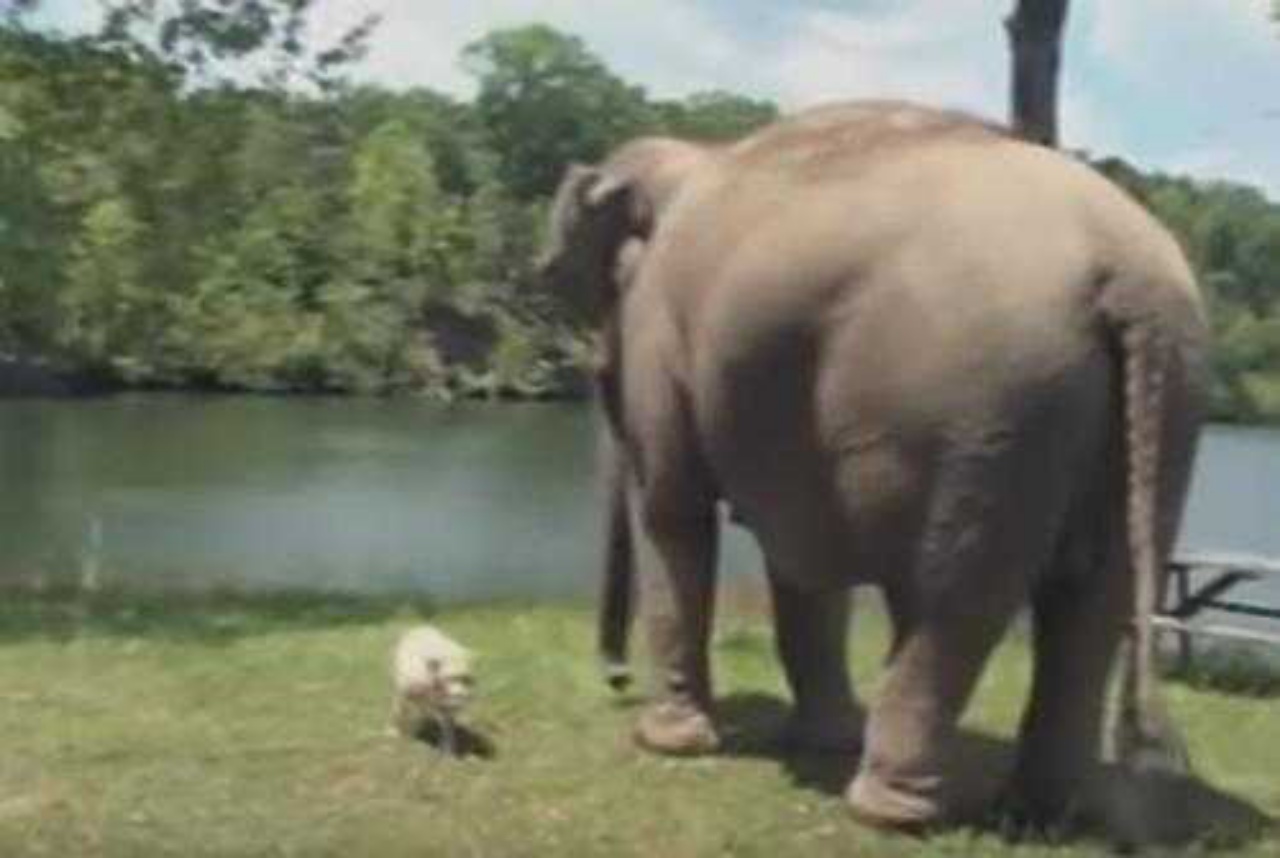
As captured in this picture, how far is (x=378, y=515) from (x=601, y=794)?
28.2 meters

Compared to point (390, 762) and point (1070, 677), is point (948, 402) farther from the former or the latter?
point (390, 762)

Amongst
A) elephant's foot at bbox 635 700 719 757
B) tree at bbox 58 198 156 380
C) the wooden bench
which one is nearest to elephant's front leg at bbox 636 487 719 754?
elephant's foot at bbox 635 700 719 757

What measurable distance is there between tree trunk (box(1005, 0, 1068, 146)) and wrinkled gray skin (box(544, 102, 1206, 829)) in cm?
677

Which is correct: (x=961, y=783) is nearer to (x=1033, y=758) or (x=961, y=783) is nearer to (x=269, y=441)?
(x=1033, y=758)

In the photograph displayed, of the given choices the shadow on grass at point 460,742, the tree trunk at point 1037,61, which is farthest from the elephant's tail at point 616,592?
the tree trunk at point 1037,61

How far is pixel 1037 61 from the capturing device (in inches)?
625

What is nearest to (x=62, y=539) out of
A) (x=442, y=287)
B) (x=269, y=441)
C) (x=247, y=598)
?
(x=247, y=598)

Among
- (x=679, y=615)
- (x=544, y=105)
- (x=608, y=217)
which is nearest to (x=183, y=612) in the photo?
(x=608, y=217)

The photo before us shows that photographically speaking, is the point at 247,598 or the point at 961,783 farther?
the point at 247,598

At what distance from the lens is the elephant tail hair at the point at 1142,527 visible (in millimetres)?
7816

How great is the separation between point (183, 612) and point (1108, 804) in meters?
7.37

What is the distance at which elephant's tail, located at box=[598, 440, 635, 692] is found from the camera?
34.9 ft

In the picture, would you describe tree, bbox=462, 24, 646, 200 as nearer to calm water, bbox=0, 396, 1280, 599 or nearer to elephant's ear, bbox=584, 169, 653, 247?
calm water, bbox=0, 396, 1280, 599

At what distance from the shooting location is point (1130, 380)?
7.83 metres
